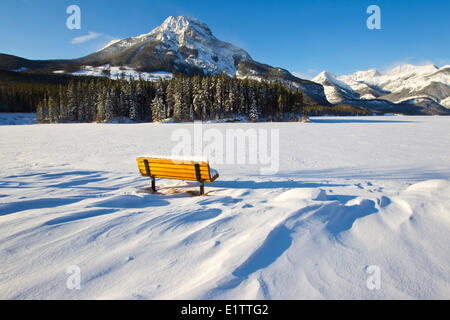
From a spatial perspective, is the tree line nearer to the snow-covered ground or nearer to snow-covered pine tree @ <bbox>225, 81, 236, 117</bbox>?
snow-covered pine tree @ <bbox>225, 81, 236, 117</bbox>

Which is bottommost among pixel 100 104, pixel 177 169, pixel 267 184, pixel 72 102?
pixel 267 184

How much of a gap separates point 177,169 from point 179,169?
6 cm

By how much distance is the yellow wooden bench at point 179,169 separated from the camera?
5.04m

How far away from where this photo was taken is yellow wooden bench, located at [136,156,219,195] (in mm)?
5039

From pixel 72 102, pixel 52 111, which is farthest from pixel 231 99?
pixel 52 111

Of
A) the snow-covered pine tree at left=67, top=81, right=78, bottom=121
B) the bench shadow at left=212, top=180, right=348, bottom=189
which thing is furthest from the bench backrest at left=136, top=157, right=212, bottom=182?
the snow-covered pine tree at left=67, top=81, right=78, bottom=121

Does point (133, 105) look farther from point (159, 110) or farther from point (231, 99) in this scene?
point (231, 99)

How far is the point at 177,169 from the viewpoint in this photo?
5234mm


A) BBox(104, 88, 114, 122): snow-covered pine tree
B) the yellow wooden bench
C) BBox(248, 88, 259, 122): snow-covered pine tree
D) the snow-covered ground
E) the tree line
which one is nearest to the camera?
the snow-covered ground

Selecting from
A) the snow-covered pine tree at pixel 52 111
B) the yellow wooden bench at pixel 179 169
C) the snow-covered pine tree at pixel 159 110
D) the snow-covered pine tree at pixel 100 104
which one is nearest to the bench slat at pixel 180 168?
the yellow wooden bench at pixel 179 169

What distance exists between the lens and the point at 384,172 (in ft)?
24.2

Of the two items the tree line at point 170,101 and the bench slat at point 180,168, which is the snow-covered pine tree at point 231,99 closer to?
the tree line at point 170,101

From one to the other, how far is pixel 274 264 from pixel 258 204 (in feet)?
5.89
